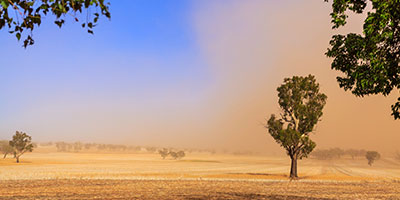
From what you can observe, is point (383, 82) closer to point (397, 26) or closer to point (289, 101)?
point (397, 26)

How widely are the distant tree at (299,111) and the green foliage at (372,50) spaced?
111ft

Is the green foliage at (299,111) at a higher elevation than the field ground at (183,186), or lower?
higher

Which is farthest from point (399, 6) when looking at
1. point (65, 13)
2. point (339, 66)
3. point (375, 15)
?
point (65, 13)

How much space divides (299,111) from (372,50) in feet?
119

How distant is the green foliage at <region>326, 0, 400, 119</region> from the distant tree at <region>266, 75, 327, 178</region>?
111 ft

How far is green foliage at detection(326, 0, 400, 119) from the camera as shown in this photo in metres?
10.7

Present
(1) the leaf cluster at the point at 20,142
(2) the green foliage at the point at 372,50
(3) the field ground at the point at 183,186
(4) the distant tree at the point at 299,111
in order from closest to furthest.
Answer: (2) the green foliage at the point at 372,50, (3) the field ground at the point at 183,186, (4) the distant tree at the point at 299,111, (1) the leaf cluster at the point at 20,142

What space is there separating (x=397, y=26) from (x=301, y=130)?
1525 inches

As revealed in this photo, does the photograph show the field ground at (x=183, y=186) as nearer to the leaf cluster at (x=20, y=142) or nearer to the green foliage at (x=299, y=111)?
the green foliage at (x=299, y=111)

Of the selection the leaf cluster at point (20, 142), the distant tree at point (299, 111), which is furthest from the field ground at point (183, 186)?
the leaf cluster at point (20, 142)

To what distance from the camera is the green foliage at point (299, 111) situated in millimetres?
47562

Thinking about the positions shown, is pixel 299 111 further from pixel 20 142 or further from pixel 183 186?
pixel 20 142

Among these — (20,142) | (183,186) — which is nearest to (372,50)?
(183,186)

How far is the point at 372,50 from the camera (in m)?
12.3
